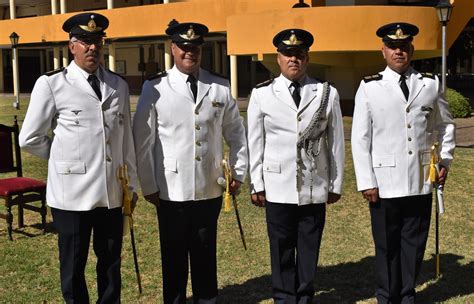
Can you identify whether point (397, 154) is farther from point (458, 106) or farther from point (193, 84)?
point (458, 106)

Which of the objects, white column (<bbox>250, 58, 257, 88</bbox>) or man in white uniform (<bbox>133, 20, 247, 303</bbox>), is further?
white column (<bbox>250, 58, 257, 88</bbox>)

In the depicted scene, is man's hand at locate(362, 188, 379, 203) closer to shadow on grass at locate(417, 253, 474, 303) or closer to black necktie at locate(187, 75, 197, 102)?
shadow on grass at locate(417, 253, 474, 303)

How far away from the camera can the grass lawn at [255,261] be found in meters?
5.06

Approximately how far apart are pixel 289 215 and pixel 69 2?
35754mm

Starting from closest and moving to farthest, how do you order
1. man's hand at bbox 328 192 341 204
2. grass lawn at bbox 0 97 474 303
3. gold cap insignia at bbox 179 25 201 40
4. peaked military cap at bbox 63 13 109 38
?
peaked military cap at bbox 63 13 109 38 → gold cap insignia at bbox 179 25 201 40 → man's hand at bbox 328 192 341 204 → grass lawn at bbox 0 97 474 303

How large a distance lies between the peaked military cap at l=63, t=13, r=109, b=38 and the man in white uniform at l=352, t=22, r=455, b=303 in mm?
1802

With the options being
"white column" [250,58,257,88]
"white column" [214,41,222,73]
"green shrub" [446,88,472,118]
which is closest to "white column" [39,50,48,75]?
"white column" [214,41,222,73]

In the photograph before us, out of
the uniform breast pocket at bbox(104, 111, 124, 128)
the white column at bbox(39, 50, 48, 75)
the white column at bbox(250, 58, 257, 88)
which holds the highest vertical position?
the white column at bbox(39, 50, 48, 75)

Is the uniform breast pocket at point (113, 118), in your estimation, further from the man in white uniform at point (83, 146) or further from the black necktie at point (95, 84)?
the black necktie at point (95, 84)

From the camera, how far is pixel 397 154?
4.41 meters

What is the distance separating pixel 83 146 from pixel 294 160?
136cm

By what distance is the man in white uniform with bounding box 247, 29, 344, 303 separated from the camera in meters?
4.23

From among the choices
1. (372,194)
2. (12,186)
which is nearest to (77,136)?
(372,194)

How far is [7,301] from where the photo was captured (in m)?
4.96
